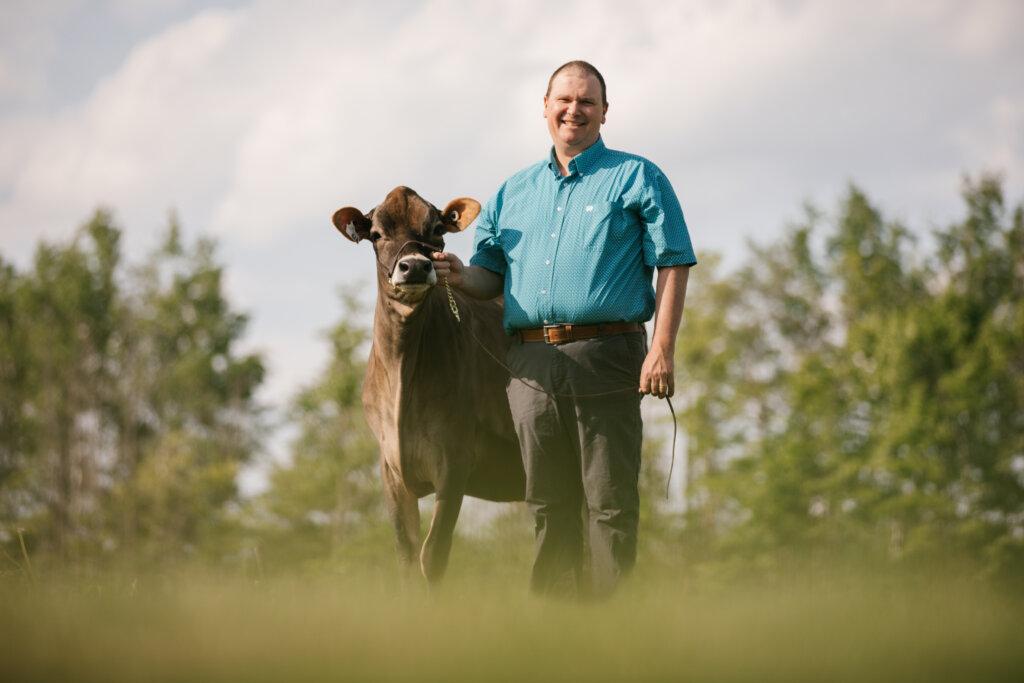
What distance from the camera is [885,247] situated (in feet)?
139

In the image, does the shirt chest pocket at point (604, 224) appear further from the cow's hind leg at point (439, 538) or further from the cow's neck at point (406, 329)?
the cow's hind leg at point (439, 538)

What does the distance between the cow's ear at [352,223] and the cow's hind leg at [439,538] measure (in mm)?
1806

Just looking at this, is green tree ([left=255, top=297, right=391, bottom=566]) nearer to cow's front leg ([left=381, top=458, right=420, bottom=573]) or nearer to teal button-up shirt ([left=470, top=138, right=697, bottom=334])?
cow's front leg ([left=381, top=458, right=420, bottom=573])

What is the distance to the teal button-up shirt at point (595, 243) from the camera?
5.49 meters

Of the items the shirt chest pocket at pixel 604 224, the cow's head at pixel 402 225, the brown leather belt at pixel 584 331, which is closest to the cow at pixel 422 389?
the cow's head at pixel 402 225

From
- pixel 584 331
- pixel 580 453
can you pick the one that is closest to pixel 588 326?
pixel 584 331

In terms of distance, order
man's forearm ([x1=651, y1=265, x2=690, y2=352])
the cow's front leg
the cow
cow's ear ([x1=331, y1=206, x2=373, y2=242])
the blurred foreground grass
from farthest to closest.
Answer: the cow's front leg, cow's ear ([x1=331, y1=206, x2=373, y2=242]), the cow, man's forearm ([x1=651, y1=265, x2=690, y2=352]), the blurred foreground grass

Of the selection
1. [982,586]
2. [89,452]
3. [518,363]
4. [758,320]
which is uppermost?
[758,320]

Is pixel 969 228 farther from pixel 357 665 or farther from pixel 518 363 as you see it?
pixel 357 665

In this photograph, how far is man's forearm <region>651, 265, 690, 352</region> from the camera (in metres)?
5.32

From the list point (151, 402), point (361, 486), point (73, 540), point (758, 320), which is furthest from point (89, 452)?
point (758, 320)

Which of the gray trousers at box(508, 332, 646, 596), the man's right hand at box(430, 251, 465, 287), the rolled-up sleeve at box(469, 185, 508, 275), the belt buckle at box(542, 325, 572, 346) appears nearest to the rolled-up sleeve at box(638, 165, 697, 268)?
the gray trousers at box(508, 332, 646, 596)

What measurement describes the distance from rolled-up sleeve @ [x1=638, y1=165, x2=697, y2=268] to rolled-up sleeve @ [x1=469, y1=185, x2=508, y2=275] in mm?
1022

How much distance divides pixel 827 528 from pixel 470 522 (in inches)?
983
